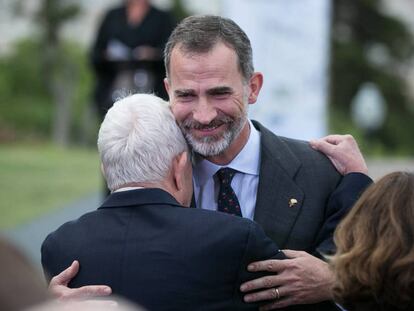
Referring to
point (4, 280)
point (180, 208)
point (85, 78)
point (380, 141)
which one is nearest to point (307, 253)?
point (180, 208)

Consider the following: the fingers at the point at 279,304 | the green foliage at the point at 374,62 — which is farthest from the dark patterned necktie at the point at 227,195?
the green foliage at the point at 374,62

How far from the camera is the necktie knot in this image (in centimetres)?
349

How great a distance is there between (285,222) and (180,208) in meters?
0.48

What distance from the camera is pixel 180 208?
3070 millimetres

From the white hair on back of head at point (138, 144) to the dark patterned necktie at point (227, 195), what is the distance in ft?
1.18

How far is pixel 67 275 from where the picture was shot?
10.1ft

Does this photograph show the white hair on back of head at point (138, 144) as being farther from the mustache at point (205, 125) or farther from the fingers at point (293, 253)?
the fingers at point (293, 253)

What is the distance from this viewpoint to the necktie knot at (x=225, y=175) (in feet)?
11.5

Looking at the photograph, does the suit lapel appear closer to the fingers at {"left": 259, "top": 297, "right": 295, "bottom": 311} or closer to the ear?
the ear

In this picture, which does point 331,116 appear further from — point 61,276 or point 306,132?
point 61,276

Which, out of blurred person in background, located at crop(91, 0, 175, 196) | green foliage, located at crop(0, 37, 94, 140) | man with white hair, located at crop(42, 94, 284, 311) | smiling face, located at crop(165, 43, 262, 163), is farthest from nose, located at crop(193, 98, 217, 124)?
green foliage, located at crop(0, 37, 94, 140)

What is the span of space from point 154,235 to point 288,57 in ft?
16.6

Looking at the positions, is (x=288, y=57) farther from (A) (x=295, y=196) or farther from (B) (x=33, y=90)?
(B) (x=33, y=90)

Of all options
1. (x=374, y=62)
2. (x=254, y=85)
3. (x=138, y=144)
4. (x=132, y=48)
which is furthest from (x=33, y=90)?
(x=138, y=144)
